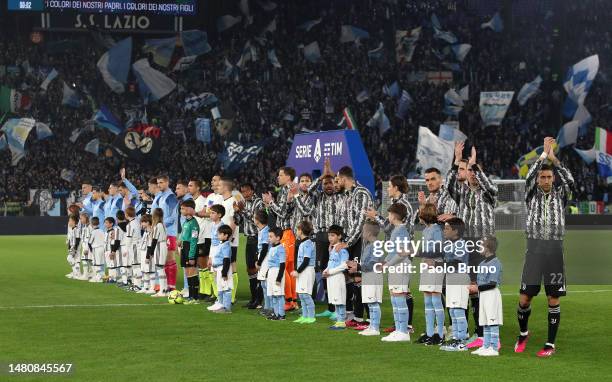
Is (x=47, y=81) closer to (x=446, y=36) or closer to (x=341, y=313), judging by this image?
(x=446, y=36)

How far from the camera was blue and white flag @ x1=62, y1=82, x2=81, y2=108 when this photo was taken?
51844mm

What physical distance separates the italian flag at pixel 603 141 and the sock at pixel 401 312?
3370cm

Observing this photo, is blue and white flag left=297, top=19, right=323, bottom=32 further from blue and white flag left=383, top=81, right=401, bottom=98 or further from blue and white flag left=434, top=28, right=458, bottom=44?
blue and white flag left=434, top=28, right=458, bottom=44

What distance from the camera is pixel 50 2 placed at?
149 feet

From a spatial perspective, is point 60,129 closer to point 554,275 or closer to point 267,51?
point 267,51

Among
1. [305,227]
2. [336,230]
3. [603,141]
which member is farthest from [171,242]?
[603,141]

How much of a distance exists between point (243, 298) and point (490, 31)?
4050 centimetres

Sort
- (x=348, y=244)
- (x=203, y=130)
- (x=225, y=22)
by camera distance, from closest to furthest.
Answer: (x=348, y=244) < (x=203, y=130) < (x=225, y=22)

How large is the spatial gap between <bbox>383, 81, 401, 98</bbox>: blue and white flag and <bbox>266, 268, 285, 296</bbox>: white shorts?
39.2 m

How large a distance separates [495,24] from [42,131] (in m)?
23.7

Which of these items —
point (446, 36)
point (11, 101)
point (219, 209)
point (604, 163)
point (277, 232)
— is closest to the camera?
point (277, 232)

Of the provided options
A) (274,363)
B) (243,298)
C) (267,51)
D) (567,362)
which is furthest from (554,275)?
(267,51)

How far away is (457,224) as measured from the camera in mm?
13523

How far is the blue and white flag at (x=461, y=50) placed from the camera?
56422 mm
